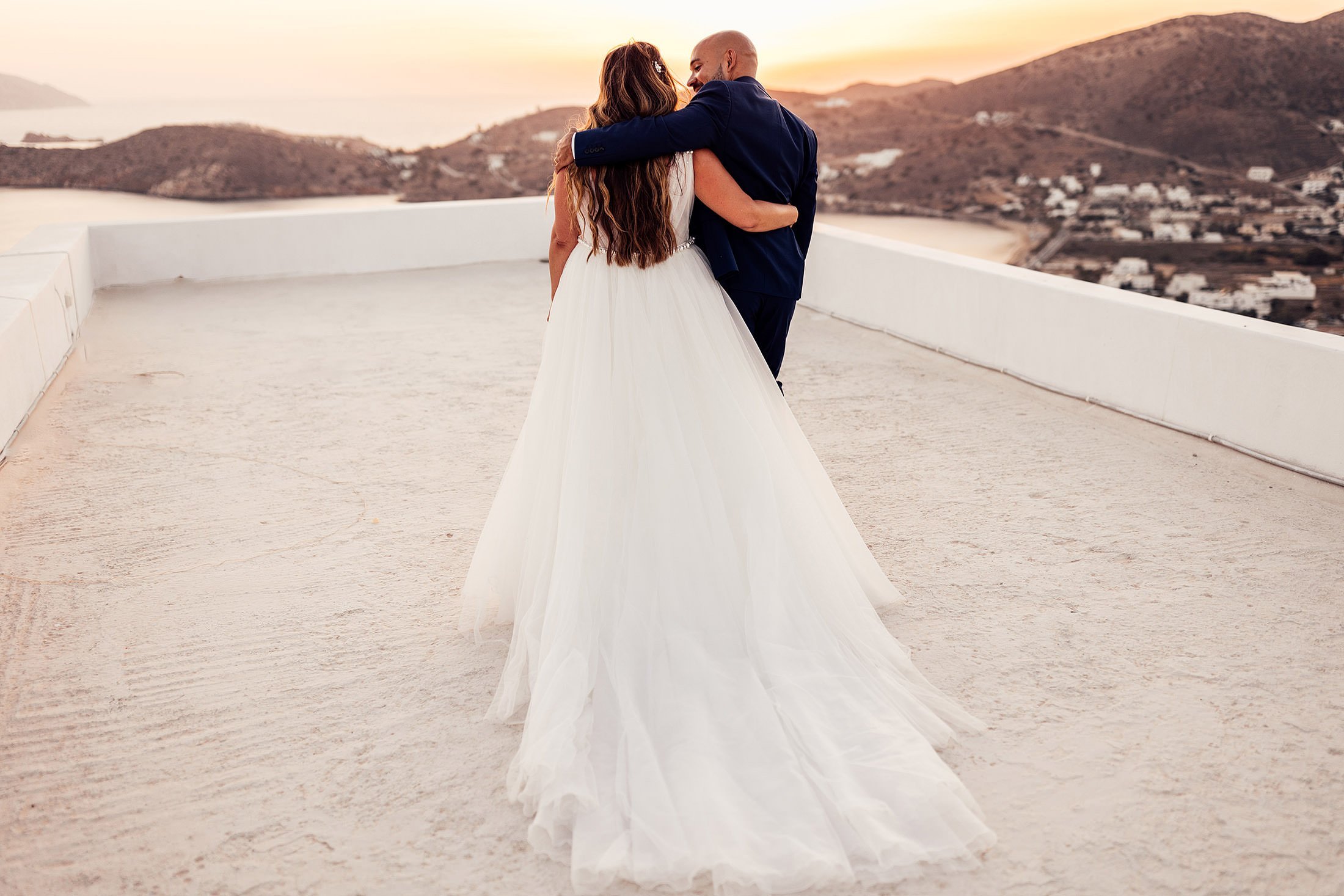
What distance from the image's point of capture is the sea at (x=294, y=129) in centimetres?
884

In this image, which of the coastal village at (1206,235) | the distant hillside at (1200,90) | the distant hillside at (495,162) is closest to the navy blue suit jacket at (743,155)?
the coastal village at (1206,235)

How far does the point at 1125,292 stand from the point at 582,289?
3049 millimetres

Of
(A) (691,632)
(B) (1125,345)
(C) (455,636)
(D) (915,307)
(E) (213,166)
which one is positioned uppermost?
(E) (213,166)

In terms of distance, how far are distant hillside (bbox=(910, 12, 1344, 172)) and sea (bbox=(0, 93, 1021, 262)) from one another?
3.24m

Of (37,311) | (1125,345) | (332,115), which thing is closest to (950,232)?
(1125,345)

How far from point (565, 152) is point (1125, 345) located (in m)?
2.90

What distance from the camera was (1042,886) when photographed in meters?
1.52

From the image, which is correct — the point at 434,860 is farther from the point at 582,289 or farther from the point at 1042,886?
the point at 582,289

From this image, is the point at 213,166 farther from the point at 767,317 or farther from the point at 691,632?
the point at 691,632

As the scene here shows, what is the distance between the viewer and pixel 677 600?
2.03 metres

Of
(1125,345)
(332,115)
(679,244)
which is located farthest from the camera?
(332,115)

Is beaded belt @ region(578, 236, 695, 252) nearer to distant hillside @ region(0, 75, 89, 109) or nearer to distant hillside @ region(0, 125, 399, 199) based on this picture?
distant hillside @ region(0, 125, 399, 199)

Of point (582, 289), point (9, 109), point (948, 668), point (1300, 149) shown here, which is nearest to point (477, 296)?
point (582, 289)

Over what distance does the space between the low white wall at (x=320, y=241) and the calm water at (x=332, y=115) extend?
170 inches
